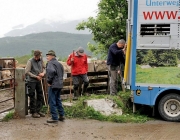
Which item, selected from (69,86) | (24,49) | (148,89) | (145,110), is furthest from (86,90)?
(24,49)

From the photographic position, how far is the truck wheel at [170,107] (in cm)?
988

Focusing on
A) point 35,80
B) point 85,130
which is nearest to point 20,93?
point 35,80

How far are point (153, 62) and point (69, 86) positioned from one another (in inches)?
150

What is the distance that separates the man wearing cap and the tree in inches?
206

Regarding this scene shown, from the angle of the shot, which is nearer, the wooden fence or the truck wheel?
the truck wheel

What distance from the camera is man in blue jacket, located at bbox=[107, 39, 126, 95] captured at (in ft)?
37.2

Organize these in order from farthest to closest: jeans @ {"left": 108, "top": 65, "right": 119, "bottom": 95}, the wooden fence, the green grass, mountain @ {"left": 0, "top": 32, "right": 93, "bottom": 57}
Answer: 1. mountain @ {"left": 0, "top": 32, "right": 93, "bottom": 57}
2. the wooden fence
3. jeans @ {"left": 108, "top": 65, "right": 119, "bottom": 95}
4. the green grass

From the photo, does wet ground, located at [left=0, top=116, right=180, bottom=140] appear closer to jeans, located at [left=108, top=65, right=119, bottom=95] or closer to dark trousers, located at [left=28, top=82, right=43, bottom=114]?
dark trousers, located at [left=28, top=82, right=43, bottom=114]

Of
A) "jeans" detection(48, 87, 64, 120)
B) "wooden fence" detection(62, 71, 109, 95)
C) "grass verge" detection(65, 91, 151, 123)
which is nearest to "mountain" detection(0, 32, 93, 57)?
"wooden fence" detection(62, 71, 109, 95)

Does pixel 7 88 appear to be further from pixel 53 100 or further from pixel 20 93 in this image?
pixel 53 100

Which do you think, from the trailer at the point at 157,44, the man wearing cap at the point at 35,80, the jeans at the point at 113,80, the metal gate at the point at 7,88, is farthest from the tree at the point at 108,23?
the man wearing cap at the point at 35,80

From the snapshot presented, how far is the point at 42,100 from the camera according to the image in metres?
10.3

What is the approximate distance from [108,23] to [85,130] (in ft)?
21.8

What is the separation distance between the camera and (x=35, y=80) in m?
9.94
